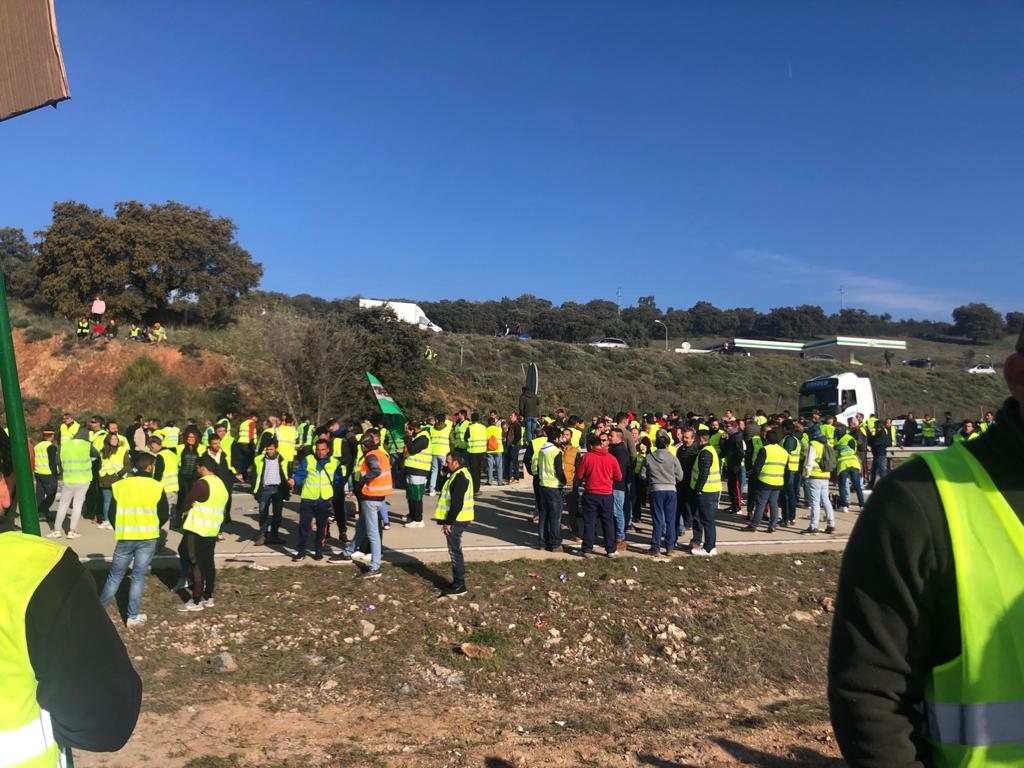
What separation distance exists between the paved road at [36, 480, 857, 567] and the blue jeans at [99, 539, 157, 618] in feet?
7.16

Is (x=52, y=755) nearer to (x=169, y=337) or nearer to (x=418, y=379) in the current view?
(x=418, y=379)

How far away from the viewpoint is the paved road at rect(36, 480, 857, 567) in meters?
11.5

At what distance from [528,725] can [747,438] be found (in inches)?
373

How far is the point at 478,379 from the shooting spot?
40.1m

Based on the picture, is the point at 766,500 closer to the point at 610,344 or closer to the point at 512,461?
the point at 512,461

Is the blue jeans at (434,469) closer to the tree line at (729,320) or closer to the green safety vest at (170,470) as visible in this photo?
the green safety vest at (170,470)

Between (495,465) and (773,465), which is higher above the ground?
(773,465)

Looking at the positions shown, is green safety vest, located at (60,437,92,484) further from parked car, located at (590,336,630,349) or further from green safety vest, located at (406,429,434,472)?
parked car, located at (590,336,630,349)

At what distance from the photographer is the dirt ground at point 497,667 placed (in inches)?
244

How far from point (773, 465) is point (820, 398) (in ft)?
59.6

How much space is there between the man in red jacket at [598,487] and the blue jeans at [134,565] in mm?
5838

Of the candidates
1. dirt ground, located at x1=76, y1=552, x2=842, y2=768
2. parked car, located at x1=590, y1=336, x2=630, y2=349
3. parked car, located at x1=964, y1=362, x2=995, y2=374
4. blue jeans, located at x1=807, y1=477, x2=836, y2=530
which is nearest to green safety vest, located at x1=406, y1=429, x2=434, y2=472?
dirt ground, located at x1=76, y1=552, x2=842, y2=768

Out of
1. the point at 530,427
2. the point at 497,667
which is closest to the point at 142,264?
the point at 530,427

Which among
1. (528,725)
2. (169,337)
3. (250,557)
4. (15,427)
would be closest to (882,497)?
(15,427)
